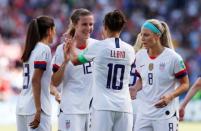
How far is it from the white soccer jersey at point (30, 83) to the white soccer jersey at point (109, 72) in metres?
0.62

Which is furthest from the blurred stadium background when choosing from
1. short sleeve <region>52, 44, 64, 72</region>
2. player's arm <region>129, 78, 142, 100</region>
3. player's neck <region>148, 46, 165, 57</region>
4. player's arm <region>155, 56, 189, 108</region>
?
player's arm <region>155, 56, 189, 108</region>

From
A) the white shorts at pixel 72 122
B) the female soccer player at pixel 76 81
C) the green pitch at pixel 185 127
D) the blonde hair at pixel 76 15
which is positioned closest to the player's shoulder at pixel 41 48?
the female soccer player at pixel 76 81

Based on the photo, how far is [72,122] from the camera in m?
10.1

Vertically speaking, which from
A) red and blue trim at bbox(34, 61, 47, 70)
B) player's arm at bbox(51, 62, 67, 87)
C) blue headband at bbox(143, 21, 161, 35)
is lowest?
player's arm at bbox(51, 62, 67, 87)

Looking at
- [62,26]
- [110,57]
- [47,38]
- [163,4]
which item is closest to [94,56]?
[110,57]

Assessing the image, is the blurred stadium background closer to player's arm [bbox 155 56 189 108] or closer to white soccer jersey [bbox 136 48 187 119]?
white soccer jersey [bbox 136 48 187 119]

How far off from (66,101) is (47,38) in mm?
814

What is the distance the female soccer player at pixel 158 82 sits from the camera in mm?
9875

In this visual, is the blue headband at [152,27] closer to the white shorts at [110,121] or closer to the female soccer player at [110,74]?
the female soccer player at [110,74]

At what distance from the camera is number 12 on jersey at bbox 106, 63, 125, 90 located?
374 inches

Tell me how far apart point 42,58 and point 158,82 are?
1.41 meters

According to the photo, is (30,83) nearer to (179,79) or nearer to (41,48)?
(41,48)

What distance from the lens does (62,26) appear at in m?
27.1

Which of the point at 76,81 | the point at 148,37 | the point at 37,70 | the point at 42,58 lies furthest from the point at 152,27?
the point at 37,70
